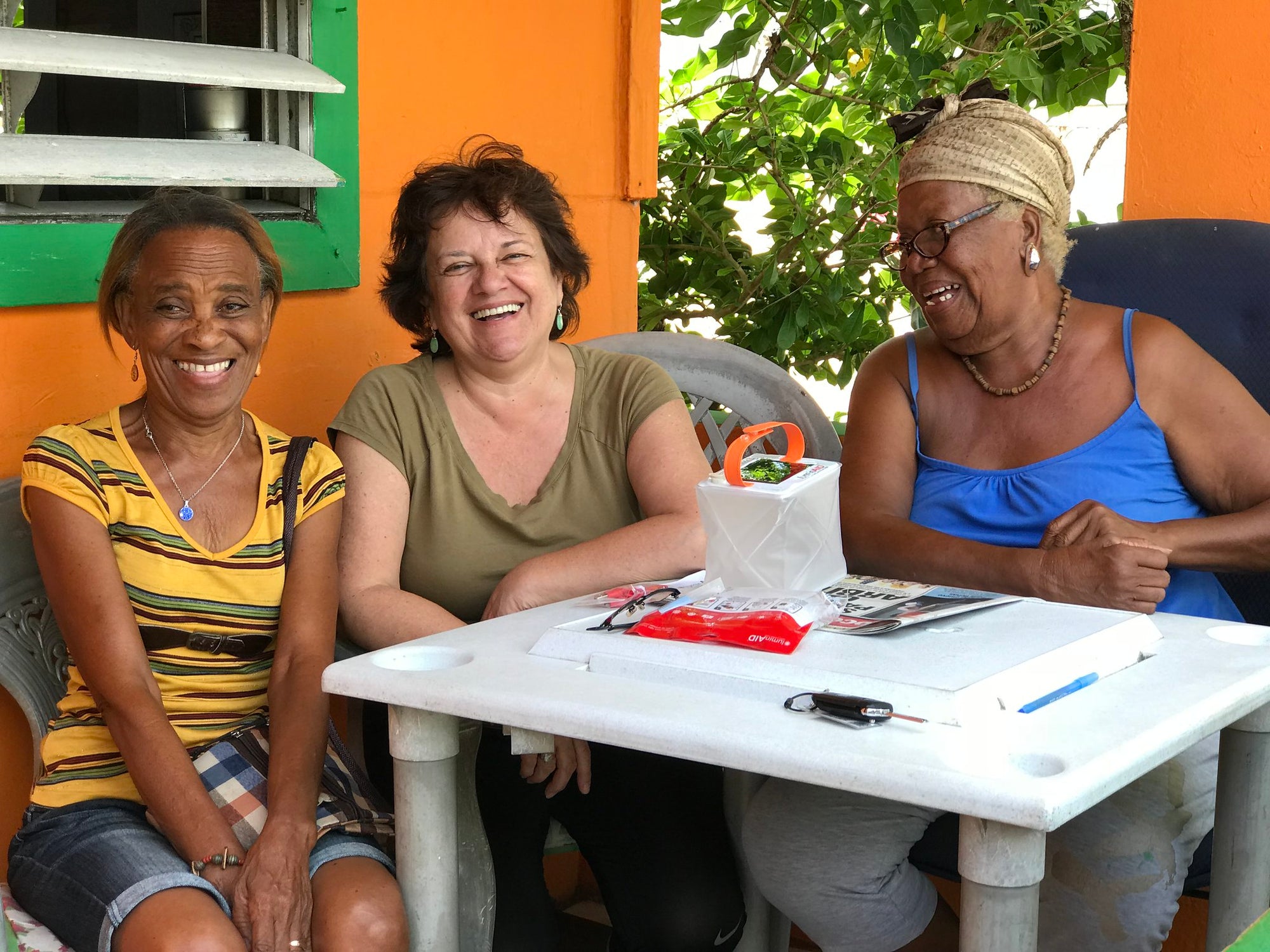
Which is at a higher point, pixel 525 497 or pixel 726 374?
pixel 726 374

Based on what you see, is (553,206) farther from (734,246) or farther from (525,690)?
(734,246)

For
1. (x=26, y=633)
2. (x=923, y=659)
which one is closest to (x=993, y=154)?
(x=923, y=659)

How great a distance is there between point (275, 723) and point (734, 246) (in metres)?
3.01

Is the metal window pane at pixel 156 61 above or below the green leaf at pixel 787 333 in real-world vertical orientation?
above

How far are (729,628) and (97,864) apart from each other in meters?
0.94

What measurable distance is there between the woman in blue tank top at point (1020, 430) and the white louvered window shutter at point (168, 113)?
1.21m

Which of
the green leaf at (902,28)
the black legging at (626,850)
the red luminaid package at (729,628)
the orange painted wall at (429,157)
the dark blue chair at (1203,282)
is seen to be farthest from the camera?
the green leaf at (902,28)

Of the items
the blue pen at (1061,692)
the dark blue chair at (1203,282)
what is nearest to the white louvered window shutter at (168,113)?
the dark blue chair at (1203,282)

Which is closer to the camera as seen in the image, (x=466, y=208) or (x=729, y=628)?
(x=729, y=628)

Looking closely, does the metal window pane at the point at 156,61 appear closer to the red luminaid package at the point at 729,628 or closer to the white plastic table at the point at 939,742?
the white plastic table at the point at 939,742

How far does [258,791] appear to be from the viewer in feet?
6.79

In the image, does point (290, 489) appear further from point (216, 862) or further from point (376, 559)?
point (216, 862)

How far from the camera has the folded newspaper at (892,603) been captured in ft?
5.78

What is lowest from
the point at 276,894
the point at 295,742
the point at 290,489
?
the point at 276,894
